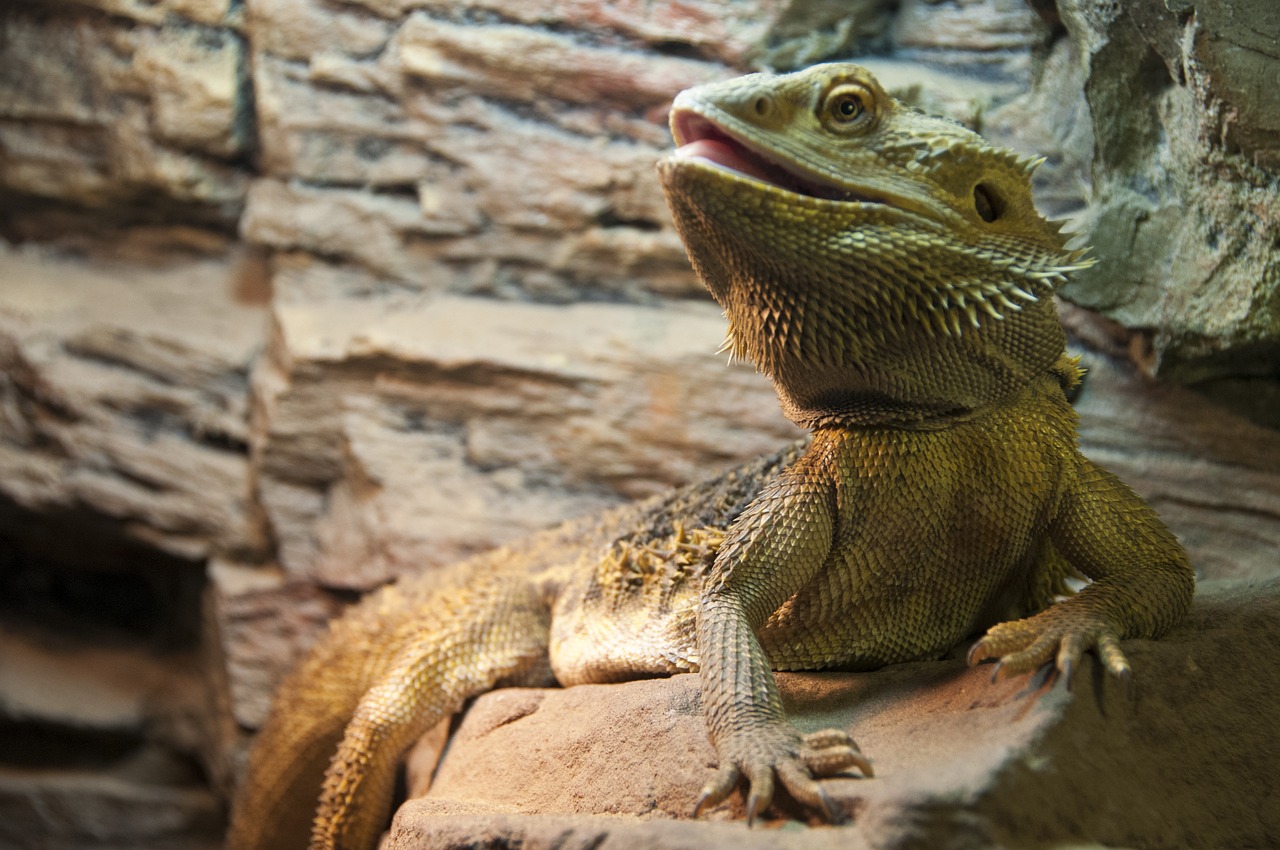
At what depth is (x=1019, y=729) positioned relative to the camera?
221 centimetres

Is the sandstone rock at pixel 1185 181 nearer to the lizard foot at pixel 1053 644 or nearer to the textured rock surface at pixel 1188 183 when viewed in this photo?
the textured rock surface at pixel 1188 183

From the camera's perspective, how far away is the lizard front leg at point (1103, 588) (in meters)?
2.40

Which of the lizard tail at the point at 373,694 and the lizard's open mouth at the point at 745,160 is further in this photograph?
the lizard tail at the point at 373,694

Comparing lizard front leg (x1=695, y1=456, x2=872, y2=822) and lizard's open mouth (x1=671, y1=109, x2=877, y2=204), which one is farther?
lizard's open mouth (x1=671, y1=109, x2=877, y2=204)

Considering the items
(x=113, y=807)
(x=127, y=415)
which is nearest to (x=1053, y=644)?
(x=127, y=415)

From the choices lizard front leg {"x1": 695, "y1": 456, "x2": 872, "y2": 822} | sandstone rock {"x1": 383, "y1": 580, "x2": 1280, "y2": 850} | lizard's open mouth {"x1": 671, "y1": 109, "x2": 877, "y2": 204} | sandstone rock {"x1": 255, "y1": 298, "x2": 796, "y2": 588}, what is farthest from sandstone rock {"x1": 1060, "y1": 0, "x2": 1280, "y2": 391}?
sandstone rock {"x1": 255, "y1": 298, "x2": 796, "y2": 588}

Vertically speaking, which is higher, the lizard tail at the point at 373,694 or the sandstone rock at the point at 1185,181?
the sandstone rock at the point at 1185,181

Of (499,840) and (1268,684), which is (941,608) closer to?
(1268,684)

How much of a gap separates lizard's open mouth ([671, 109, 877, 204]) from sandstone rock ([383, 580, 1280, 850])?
1152 mm

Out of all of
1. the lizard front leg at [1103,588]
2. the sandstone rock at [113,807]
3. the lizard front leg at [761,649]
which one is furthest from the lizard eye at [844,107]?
the sandstone rock at [113,807]

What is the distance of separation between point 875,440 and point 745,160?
0.74 metres

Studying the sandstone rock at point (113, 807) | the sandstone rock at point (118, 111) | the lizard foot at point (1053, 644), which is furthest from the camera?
the sandstone rock at point (113, 807)

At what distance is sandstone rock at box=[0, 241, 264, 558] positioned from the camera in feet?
17.4

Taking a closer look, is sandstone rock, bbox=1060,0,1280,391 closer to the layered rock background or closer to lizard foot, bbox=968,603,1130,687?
the layered rock background
